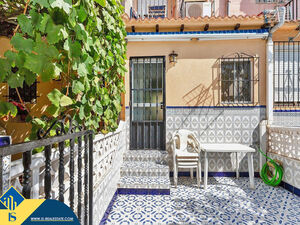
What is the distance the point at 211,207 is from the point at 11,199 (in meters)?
3.18

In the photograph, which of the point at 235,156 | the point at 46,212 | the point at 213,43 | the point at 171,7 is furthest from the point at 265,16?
the point at 46,212

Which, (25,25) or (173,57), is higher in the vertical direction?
(173,57)

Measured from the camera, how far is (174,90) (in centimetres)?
492

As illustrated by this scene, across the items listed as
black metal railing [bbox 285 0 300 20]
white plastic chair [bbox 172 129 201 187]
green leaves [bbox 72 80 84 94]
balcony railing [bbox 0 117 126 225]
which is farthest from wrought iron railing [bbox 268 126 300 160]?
green leaves [bbox 72 80 84 94]

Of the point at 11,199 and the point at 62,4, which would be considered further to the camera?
the point at 62,4

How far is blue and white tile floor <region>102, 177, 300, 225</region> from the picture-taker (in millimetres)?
2824

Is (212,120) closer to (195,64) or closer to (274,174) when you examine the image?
(195,64)

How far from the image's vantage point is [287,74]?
4.95 metres

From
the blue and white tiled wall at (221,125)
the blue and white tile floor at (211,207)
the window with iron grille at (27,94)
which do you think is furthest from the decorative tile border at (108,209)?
the window with iron grille at (27,94)

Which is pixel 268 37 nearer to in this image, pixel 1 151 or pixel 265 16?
pixel 265 16

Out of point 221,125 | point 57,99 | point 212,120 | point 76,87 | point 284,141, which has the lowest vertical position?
point 284,141

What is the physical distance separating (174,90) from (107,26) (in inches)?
110

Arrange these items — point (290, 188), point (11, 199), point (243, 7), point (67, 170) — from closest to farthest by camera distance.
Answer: point (11, 199) → point (67, 170) → point (290, 188) → point (243, 7)

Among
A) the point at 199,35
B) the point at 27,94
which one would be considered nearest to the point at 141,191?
the point at 27,94
